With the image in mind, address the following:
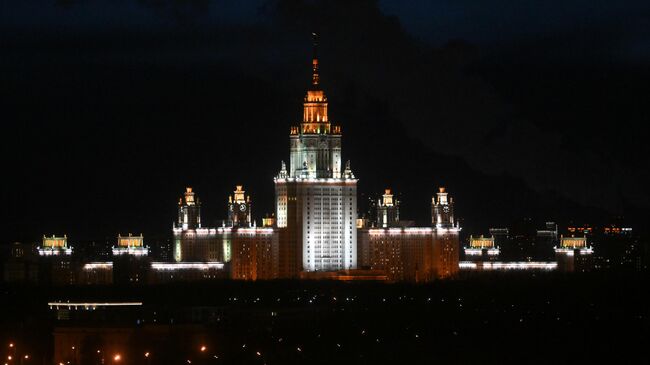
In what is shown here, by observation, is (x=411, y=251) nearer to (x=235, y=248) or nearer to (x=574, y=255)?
(x=235, y=248)

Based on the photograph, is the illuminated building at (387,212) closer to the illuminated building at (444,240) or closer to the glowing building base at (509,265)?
the illuminated building at (444,240)

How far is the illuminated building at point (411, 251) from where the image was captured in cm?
16412

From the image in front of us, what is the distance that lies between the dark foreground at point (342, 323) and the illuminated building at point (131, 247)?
21328mm

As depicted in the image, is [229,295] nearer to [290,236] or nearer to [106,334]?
[290,236]

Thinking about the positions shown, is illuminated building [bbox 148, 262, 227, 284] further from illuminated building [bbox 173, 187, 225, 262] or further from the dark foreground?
the dark foreground

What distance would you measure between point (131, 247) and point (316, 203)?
71.6 feet

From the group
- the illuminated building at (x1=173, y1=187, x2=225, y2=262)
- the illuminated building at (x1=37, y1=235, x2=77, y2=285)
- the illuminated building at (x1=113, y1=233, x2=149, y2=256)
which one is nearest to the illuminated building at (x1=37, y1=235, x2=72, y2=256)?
the illuminated building at (x1=37, y1=235, x2=77, y2=285)

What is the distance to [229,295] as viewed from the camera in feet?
484

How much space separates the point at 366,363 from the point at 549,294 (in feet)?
154

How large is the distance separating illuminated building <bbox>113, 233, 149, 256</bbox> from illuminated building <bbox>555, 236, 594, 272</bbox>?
3299 centimetres

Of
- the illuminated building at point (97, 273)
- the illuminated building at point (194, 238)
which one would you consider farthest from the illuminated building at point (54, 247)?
the illuminated building at point (194, 238)

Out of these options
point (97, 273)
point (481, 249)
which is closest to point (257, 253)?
point (97, 273)

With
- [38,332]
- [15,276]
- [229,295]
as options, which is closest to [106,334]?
[38,332]

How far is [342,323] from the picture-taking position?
4865 inches
